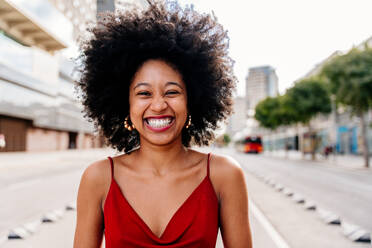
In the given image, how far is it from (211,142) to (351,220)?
557cm

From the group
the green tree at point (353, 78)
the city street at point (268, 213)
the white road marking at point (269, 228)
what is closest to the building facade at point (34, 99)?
the green tree at point (353, 78)

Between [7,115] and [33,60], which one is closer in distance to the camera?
[7,115]

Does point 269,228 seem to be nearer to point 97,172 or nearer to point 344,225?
point 344,225

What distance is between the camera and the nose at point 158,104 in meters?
1.91

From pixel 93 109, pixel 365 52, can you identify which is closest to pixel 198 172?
pixel 93 109

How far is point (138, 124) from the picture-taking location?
2.00 meters

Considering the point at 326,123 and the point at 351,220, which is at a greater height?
the point at 326,123

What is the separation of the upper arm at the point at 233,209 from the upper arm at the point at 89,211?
695 mm

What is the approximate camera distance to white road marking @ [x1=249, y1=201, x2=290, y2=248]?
16.5 ft

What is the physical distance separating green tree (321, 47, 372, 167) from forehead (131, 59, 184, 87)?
19659mm

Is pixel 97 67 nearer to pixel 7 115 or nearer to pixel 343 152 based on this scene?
pixel 7 115

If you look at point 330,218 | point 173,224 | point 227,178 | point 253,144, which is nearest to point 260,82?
point 253,144

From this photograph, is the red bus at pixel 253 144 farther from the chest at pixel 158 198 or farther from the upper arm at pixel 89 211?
the upper arm at pixel 89 211

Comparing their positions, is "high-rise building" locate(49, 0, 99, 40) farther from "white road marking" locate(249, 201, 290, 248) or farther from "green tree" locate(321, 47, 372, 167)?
A: "green tree" locate(321, 47, 372, 167)
